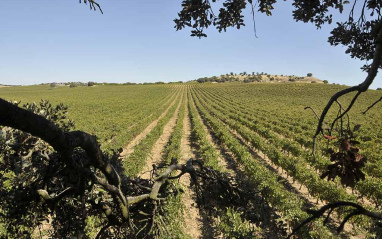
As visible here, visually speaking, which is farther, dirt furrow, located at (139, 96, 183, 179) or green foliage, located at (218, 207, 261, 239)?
dirt furrow, located at (139, 96, 183, 179)

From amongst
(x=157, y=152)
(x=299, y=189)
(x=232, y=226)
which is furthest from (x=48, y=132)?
(x=157, y=152)

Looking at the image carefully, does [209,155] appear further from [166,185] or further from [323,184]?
[166,185]

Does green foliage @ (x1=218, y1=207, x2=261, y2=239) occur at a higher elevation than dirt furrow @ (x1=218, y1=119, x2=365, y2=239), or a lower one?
higher

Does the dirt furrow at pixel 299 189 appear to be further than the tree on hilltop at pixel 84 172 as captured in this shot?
Yes

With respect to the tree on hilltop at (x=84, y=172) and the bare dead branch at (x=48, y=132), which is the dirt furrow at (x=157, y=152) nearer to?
the tree on hilltop at (x=84, y=172)

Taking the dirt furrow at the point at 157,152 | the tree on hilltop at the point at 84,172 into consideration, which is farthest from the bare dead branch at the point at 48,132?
the dirt furrow at the point at 157,152

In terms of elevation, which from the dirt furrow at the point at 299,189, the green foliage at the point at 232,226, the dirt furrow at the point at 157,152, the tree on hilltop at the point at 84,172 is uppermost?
the tree on hilltop at the point at 84,172

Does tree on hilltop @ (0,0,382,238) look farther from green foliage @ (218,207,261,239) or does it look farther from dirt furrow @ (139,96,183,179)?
dirt furrow @ (139,96,183,179)

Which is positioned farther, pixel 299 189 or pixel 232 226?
pixel 299 189

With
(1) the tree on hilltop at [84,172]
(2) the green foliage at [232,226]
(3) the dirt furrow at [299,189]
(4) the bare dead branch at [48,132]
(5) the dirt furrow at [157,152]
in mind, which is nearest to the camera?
(4) the bare dead branch at [48,132]

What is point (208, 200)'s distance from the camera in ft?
9.36

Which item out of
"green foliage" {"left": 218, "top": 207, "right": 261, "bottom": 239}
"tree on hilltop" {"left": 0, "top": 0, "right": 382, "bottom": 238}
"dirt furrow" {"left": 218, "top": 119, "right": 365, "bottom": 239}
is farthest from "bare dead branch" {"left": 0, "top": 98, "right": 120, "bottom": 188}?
"dirt furrow" {"left": 218, "top": 119, "right": 365, "bottom": 239}

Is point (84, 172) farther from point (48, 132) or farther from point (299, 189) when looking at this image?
point (299, 189)

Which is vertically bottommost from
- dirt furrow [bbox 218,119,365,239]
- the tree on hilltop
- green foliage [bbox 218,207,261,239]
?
dirt furrow [bbox 218,119,365,239]
